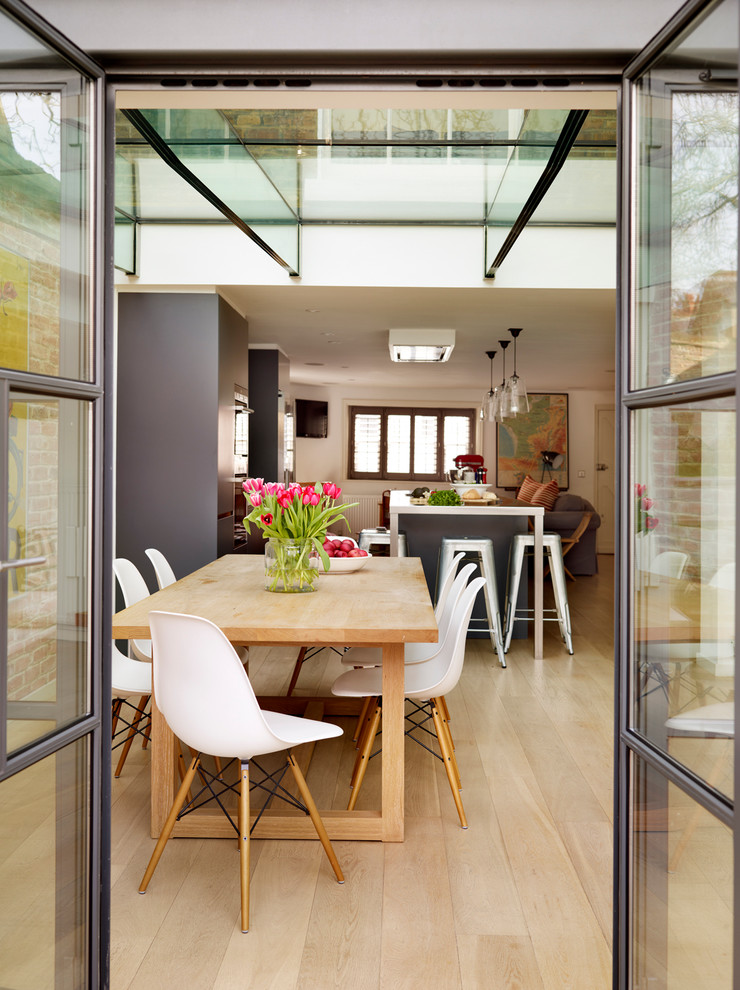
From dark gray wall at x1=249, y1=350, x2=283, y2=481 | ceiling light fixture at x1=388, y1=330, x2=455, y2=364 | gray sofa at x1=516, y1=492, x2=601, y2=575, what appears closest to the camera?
ceiling light fixture at x1=388, y1=330, x2=455, y2=364

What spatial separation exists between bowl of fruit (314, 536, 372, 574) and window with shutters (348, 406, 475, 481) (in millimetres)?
9712

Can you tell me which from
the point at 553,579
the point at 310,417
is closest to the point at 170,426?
the point at 553,579

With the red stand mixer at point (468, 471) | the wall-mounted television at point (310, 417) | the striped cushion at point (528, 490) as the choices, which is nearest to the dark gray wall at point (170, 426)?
the red stand mixer at point (468, 471)

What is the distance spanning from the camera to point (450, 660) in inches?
123

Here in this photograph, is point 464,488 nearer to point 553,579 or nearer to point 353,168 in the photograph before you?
point 553,579

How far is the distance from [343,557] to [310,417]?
9351 mm

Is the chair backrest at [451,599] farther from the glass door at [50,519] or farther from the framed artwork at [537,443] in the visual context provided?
the framed artwork at [537,443]

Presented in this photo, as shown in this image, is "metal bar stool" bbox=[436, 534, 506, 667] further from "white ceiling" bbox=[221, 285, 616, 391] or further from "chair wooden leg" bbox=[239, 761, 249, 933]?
"chair wooden leg" bbox=[239, 761, 249, 933]

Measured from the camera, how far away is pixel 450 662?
9.98ft

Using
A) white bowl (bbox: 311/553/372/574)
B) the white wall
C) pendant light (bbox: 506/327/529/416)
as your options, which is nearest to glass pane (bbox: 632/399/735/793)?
white bowl (bbox: 311/553/372/574)

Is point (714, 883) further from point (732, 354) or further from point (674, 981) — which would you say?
point (732, 354)

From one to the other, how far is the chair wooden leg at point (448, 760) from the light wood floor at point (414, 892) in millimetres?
72

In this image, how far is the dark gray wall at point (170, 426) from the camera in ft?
19.1

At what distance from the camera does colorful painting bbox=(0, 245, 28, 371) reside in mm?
1562
